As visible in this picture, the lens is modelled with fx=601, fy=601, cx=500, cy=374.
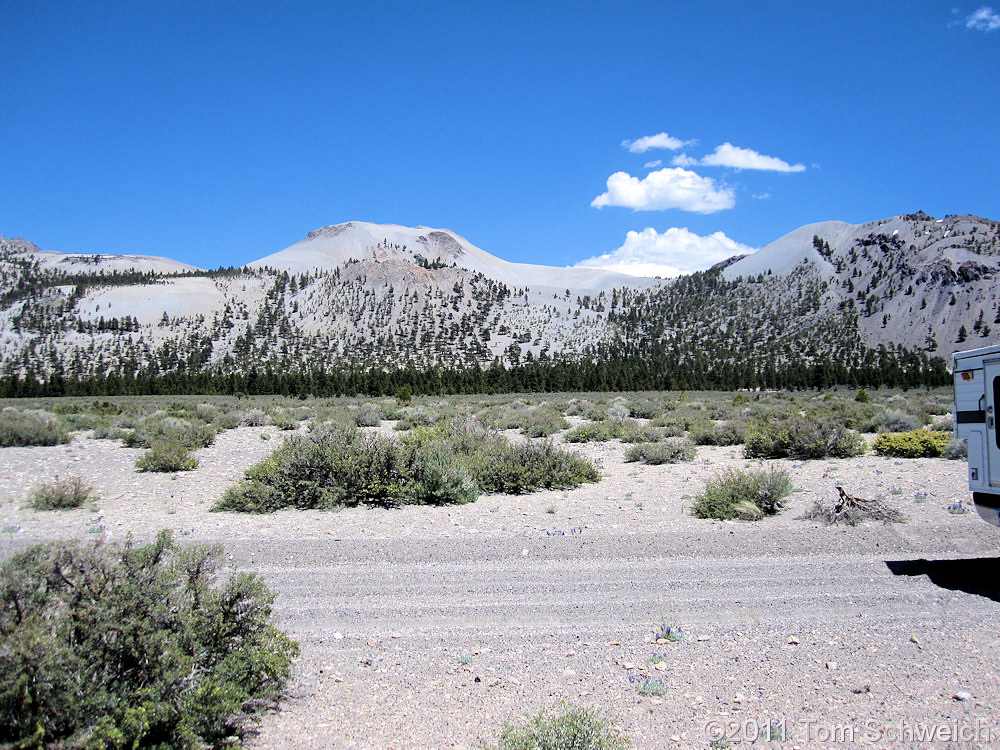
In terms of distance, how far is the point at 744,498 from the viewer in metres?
9.79

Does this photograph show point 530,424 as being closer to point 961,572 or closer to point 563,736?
point 961,572

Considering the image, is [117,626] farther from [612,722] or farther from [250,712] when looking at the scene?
[612,722]

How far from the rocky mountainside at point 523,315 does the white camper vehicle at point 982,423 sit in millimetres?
93118

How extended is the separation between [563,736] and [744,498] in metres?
7.36

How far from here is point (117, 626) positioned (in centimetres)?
339

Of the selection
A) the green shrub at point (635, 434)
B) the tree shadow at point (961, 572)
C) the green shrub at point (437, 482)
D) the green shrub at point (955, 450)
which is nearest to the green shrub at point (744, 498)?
the tree shadow at point (961, 572)

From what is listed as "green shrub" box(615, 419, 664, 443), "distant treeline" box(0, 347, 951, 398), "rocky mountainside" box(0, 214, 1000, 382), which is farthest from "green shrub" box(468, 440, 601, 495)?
"rocky mountainside" box(0, 214, 1000, 382)

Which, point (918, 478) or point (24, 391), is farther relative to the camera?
point (24, 391)

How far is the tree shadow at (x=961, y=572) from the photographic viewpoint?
6.10 metres

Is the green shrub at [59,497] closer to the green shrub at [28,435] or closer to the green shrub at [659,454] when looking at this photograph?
the green shrub at [28,435]

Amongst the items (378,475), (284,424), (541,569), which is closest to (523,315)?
(284,424)

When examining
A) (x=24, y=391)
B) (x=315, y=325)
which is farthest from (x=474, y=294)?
(x=24, y=391)

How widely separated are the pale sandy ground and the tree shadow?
3 centimetres

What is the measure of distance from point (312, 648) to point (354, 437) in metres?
7.27
